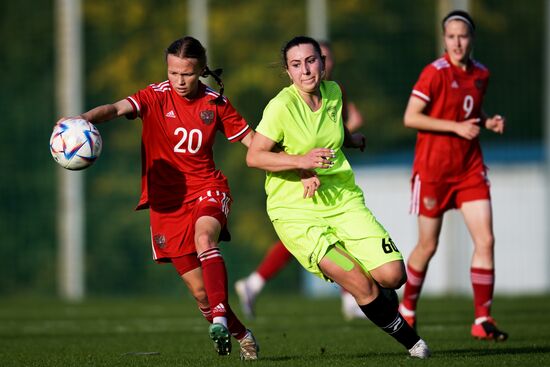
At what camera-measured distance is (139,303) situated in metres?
15.1

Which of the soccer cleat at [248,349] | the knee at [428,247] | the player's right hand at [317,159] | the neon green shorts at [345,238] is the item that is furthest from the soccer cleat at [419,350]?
the knee at [428,247]

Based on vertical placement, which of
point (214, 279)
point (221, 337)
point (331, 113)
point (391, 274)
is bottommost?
point (221, 337)

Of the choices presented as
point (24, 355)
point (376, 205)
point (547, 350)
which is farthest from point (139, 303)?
point (547, 350)

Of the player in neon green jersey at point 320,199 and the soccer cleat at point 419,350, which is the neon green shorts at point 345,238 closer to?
the player in neon green jersey at point 320,199

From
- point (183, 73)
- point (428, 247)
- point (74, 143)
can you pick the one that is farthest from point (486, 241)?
point (74, 143)

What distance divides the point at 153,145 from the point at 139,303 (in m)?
8.12

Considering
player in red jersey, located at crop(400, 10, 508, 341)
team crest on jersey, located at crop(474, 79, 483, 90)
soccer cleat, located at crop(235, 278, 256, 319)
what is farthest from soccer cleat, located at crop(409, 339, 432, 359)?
soccer cleat, located at crop(235, 278, 256, 319)

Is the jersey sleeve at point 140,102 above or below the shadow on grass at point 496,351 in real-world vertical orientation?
above

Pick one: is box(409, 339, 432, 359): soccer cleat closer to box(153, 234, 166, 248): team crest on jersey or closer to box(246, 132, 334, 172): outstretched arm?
box(246, 132, 334, 172): outstretched arm

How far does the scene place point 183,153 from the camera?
23.5ft

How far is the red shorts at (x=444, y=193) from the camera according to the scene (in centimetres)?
838

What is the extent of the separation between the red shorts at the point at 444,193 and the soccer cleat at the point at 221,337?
2.64 meters

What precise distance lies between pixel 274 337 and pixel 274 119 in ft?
9.02

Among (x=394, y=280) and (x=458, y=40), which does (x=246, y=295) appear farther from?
(x=394, y=280)
